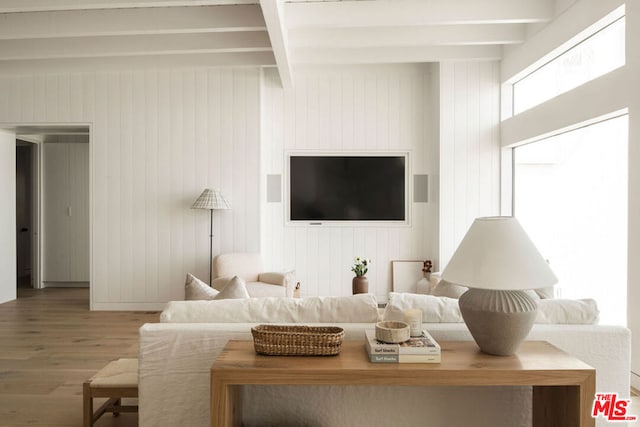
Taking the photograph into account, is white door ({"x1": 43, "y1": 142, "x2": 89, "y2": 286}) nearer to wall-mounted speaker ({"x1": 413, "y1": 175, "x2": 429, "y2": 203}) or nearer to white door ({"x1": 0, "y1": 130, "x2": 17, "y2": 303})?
white door ({"x1": 0, "y1": 130, "x2": 17, "y2": 303})

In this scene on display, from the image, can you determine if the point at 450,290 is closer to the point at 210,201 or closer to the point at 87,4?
the point at 210,201

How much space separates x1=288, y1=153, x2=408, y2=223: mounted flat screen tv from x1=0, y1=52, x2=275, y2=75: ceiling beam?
1.29 m

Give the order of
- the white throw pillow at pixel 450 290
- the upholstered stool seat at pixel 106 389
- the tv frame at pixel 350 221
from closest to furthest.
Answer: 1. the upholstered stool seat at pixel 106 389
2. the white throw pillow at pixel 450 290
3. the tv frame at pixel 350 221

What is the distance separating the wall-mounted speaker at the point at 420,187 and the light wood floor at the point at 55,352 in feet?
11.6

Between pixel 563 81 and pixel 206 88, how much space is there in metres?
3.89

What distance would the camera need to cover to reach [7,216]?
5922 mm

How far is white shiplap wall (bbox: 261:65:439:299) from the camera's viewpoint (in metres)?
5.73

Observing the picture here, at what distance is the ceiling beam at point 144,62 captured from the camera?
5.13 m

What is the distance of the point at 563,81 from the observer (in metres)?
4.17

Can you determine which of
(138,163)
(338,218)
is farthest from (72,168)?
(338,218)

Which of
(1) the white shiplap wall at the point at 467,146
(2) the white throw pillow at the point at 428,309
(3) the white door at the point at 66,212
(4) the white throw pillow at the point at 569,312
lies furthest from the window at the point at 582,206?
(3) the white door at the point at 66,212

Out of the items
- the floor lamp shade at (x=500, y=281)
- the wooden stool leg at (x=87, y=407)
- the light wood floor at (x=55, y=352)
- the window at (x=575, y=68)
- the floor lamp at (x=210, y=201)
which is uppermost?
the window at (x=575, y=68)

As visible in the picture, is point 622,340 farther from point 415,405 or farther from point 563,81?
point 563,81

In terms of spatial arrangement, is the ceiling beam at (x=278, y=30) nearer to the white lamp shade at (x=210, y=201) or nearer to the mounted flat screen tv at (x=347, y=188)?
the mounted flat screen tv at (x=347, y=188)
